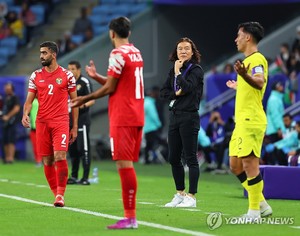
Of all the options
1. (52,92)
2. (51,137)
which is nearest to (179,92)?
(52,92)

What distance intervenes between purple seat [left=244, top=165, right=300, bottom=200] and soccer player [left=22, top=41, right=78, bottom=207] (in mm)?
3142

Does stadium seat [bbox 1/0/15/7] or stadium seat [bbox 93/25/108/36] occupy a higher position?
stadium seat [bbox 1/0/15/7]

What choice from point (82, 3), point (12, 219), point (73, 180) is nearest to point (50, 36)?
point (82, 3)

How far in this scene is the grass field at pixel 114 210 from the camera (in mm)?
10827

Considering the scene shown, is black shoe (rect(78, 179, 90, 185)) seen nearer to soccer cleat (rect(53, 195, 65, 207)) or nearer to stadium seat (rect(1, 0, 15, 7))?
soccer cleat (rect(53, 195, 65, 207))

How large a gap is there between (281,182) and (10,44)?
19.1 metres

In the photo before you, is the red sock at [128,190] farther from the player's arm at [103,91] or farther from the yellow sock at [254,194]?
the yellow sock at [254,194]

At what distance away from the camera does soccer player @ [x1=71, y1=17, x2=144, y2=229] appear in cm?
1081

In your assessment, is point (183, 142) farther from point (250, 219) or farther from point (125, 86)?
point (125, 86)

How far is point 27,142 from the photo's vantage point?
29.1 meters

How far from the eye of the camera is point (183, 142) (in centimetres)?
1373

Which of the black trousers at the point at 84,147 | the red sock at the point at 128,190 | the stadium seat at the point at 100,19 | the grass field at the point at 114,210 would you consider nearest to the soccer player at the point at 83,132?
the black trousers at the point at 84,147

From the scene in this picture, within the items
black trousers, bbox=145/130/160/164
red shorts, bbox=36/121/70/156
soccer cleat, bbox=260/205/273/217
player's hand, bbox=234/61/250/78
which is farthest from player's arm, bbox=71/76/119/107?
black trousers, bbox=145/130/160/164

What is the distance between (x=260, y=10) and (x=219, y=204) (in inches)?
741
